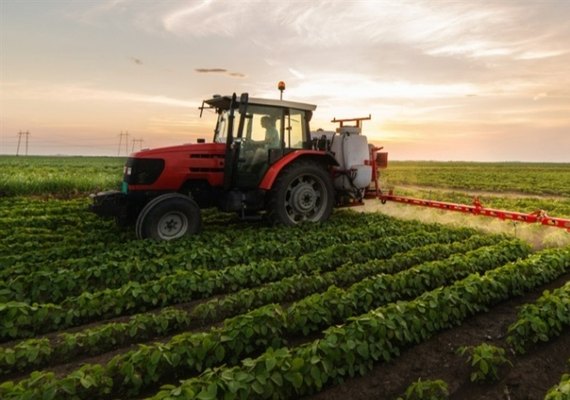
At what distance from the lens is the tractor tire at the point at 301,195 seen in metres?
8.57

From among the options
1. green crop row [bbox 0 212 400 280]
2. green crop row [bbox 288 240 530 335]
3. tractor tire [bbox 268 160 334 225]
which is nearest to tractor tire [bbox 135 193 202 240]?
green crop row [bbox 0 212 400 280]

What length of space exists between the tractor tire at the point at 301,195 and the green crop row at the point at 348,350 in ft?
13.8

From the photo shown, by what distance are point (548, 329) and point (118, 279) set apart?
5294mm

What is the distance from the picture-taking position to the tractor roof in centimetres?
829

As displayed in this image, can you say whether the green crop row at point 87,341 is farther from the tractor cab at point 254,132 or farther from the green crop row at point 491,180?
the green crop row at point 491,180

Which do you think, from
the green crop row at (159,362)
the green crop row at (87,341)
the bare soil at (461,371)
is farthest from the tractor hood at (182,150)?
the bare soil at (461,371)

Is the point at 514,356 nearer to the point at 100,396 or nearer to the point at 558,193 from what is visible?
the point at 100,396

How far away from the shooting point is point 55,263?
636 centimetres

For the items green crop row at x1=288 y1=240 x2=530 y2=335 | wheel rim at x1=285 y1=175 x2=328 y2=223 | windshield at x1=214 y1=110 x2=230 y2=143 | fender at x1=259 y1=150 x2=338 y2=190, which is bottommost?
green crop row at x1=288 y1=240 x2=530 y2=335

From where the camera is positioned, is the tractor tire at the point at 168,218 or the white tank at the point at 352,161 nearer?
the tractor tire at the point at 168,218

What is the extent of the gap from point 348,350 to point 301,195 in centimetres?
554

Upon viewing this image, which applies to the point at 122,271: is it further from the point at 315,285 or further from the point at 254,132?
the point at 254,132

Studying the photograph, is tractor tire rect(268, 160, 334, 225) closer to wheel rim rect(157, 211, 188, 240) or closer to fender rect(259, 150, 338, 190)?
fender rect(259, 150, 338, 190)

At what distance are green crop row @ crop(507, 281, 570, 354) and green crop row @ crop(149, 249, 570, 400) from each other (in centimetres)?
56
